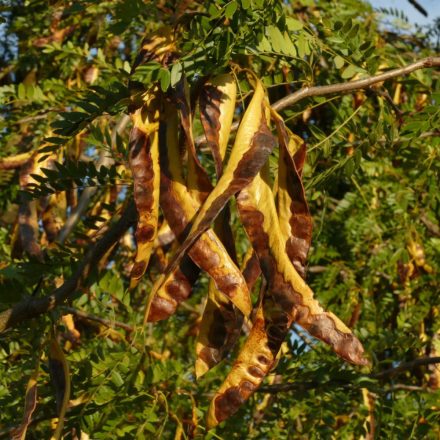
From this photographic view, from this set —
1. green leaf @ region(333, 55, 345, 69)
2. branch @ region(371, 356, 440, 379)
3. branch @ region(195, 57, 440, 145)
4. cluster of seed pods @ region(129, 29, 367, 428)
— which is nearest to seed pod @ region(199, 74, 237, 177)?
cluster of seed pods @ region(129, 29, 367, 428)

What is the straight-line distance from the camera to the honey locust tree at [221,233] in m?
1.09

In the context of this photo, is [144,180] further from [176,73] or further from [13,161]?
[13,161]

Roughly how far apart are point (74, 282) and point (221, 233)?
272 millimetres

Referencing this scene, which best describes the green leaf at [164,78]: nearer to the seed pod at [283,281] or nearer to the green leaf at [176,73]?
the green leaf at [176,73]

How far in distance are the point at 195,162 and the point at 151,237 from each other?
0.11 metres

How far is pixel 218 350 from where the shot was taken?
1.16m

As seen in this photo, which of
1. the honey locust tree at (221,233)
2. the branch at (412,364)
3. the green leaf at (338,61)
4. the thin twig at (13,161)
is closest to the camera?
the honey locust tree at (221,233)

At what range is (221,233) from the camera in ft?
3.64

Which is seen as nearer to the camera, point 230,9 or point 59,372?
point 230,9

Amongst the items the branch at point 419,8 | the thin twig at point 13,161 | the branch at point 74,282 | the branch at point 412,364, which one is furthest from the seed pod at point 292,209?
the branch at point 419,8

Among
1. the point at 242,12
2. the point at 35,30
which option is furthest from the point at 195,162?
the point at 35,30

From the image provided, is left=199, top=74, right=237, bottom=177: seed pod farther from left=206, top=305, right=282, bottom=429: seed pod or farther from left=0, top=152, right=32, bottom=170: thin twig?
left=0, top=152, right=32, bottom=170: thin twig

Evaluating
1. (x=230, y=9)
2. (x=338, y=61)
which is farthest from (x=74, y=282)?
(x=338, y=61)

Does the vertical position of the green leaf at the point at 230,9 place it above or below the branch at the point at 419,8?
above
